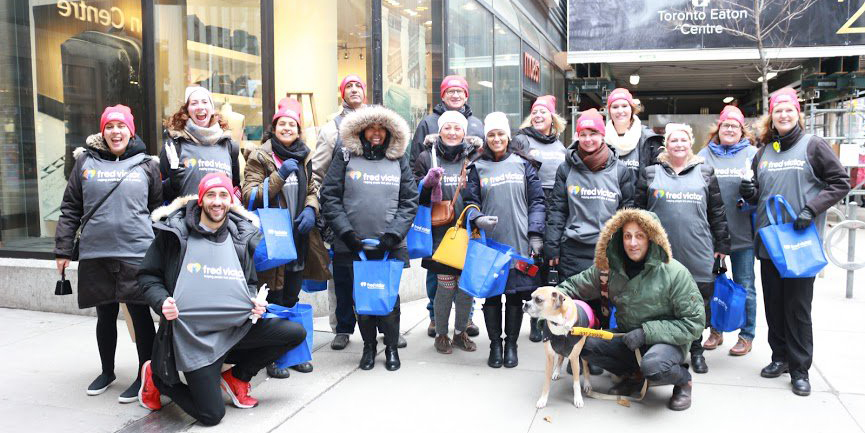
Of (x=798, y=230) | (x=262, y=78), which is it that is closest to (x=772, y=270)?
(x=798, y=230)

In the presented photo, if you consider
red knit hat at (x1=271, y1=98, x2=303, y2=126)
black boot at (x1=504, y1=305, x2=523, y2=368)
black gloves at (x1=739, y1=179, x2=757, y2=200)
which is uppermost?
red knit hat at (x1=271, y1=98, x2=303, y2=126)

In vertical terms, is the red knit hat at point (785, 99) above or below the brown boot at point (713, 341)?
above

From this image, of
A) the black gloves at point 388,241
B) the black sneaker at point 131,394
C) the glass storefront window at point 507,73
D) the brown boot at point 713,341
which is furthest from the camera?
the glass storefront window at point 507,73

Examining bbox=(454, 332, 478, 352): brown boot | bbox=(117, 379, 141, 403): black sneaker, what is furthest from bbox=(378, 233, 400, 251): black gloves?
bbox=(117, 379, 141, 403): black sneaker

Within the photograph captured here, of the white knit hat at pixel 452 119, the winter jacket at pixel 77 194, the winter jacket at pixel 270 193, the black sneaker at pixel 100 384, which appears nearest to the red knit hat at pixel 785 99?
the white knit hat at pixel 452 119

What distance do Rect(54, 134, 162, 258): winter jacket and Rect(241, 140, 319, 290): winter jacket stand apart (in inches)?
24.5

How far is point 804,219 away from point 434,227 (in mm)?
2587

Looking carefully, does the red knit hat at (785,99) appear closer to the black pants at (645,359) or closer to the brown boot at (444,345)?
the black pants at (645,359)

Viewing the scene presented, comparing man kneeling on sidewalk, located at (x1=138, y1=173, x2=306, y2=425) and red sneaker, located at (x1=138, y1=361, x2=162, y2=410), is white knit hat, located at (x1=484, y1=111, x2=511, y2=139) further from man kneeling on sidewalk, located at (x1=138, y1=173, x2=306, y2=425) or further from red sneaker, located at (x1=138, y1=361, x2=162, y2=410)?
red sneaker, located at (x1=138, y1=361, x2=162, y2=410)

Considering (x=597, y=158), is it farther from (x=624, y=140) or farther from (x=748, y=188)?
(x=748, y=188)

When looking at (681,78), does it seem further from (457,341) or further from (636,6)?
(457,341)

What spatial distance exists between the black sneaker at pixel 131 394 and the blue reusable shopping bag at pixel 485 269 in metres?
2.24

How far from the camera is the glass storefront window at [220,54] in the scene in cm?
743

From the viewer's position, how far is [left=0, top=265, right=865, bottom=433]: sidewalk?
4.23 meters
